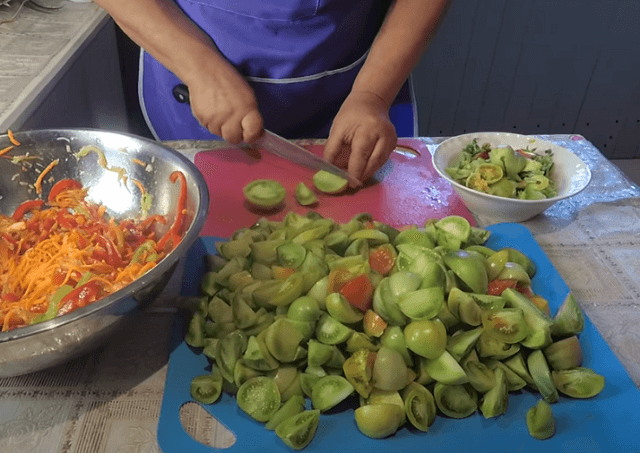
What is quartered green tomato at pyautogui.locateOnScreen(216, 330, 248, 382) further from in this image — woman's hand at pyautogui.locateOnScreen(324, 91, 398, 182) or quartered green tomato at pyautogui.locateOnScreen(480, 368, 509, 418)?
woman's hand at pyautogui.locateOnScreen(324, 91, 398, 182)

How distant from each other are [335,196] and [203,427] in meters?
0.67

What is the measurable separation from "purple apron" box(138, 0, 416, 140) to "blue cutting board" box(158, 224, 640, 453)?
0.83 meters

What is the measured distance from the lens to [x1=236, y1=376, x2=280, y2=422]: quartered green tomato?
2.48 ft

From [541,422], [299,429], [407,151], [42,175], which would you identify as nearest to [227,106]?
[42,175]

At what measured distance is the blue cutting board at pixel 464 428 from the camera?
742mm

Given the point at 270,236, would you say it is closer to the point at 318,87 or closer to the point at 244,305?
the point at 244,305

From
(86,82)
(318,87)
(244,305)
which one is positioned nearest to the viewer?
(244,305)

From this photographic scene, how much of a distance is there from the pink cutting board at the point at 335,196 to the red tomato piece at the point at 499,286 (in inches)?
12.5

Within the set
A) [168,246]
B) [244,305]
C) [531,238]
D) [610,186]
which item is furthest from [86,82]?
[610,186]

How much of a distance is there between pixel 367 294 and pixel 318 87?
2.66 feet

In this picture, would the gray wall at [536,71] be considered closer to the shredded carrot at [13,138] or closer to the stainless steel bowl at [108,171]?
the stainless steel bowl at [108,171]

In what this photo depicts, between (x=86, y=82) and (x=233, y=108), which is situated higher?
(x=233, y=108)

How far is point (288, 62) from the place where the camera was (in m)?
1.39

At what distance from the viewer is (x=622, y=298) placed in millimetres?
1020
